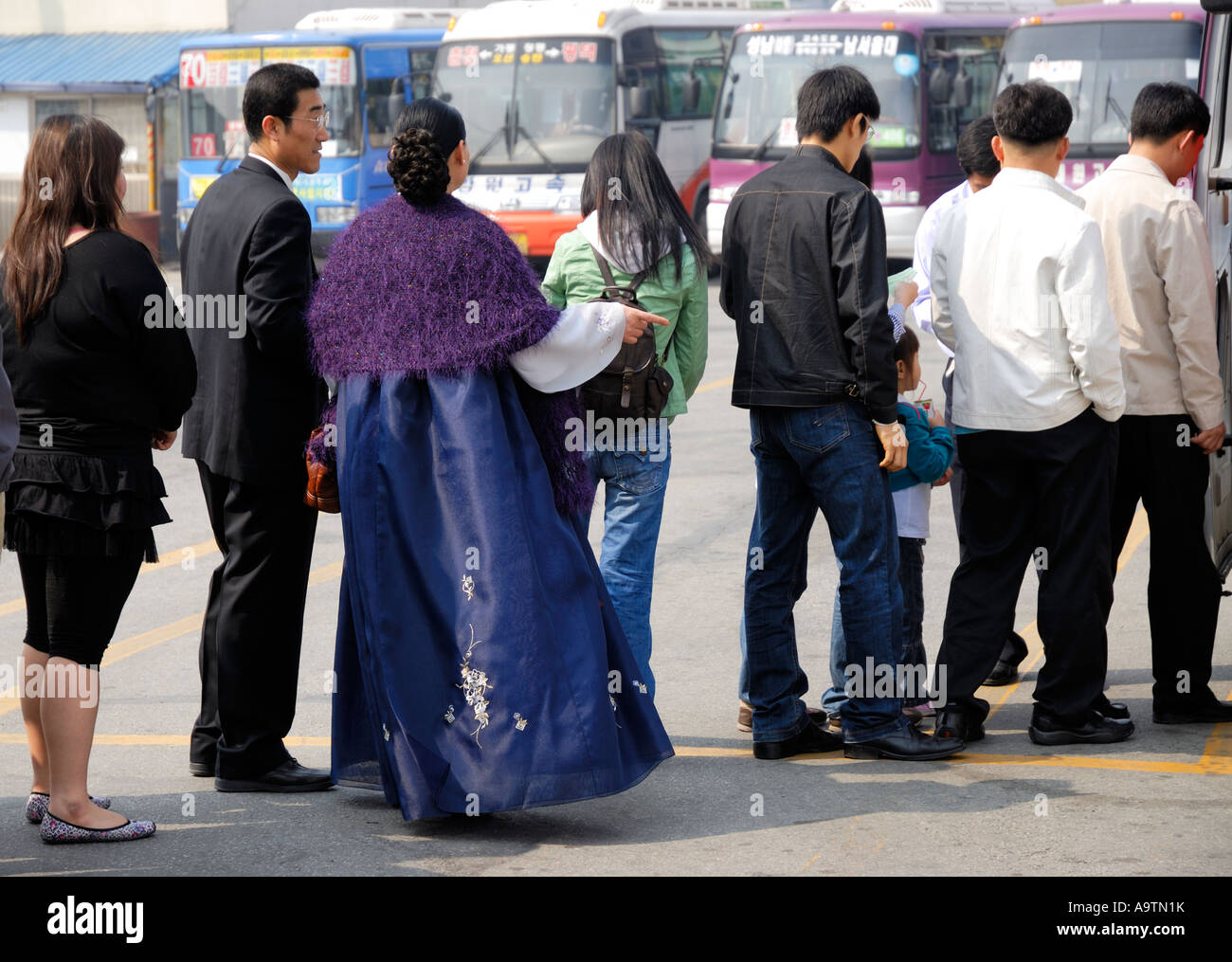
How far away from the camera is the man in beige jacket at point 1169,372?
4867 mm

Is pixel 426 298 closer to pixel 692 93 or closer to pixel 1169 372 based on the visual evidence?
pixel 1169 372

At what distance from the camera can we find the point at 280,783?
4.54 meters

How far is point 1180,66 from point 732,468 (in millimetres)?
9801

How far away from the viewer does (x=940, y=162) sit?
19.3m

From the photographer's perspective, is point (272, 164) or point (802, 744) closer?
point (272, 164)

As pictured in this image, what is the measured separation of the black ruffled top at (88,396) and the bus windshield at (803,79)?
1565 centimetres

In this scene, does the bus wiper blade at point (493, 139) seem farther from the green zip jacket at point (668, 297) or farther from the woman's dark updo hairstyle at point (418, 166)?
the woman's dark updo hairstyle at point (418, 166)

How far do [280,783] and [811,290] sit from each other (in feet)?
6.61

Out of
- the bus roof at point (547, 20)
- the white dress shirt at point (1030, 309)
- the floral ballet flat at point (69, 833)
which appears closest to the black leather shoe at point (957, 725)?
the white dress shirt at point (1030, 309)

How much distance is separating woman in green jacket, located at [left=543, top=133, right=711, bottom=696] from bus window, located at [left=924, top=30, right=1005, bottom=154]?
1474 cm

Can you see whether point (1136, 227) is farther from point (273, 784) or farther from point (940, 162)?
point (940, 162)

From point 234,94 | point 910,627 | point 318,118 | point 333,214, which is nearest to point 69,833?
point 318,118

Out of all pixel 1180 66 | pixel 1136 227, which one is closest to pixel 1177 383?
pixel 1136 227

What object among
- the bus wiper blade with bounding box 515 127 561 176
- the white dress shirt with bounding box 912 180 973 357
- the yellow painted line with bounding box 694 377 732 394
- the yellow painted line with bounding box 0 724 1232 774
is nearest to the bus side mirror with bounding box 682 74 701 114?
the bus wiper blade with bounding box 515 127 561 176
